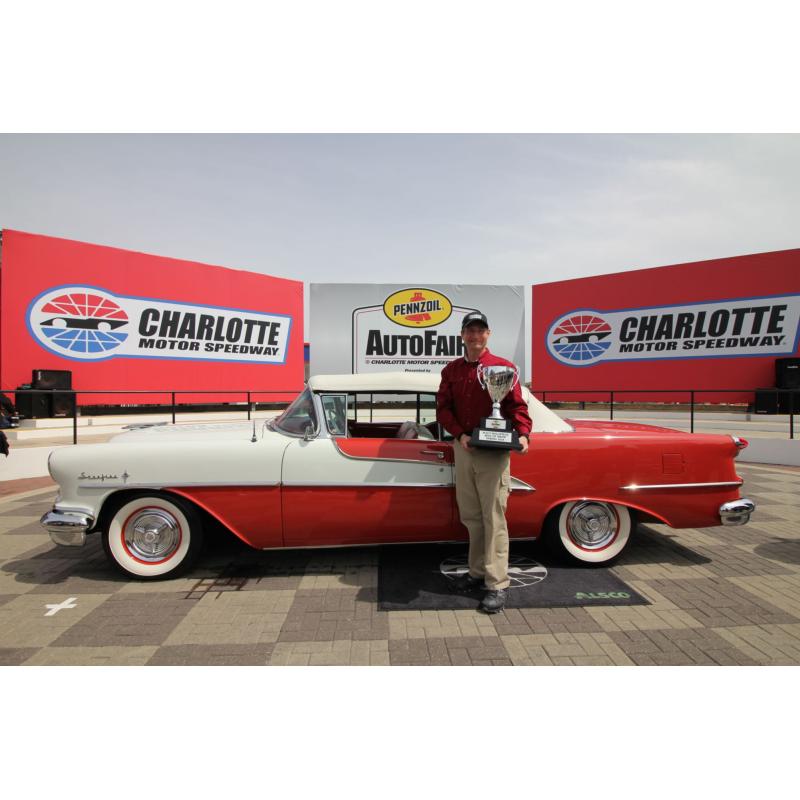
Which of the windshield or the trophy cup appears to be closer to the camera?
the trophy cup

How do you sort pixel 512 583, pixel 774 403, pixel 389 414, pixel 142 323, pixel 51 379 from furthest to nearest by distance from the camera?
pixel 142 323 < pixel 774 403 < pixel 51 379 < pixel 389 414 < pixel 512 583

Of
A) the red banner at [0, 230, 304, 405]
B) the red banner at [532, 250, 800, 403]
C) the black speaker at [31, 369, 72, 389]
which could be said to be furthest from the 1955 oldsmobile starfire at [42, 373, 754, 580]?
the black speaker at [31, 369, 72, 389]

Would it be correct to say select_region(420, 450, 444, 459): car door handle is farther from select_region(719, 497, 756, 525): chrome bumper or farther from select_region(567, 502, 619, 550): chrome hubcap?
select_region(719, 497, 756, 525): chrome bumper

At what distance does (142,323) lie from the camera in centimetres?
1157

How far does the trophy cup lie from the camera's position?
8.48ft

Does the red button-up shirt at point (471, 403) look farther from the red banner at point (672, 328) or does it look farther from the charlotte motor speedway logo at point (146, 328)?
the charlotte motor speedway logo at point (146, 328)

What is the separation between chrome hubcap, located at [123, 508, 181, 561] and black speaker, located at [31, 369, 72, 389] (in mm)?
8861

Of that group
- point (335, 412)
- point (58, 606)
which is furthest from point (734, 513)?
point (58, 606)

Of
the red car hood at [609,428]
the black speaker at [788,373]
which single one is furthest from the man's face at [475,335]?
the black speaker at [788,373]

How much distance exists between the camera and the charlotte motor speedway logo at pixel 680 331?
11.0 m

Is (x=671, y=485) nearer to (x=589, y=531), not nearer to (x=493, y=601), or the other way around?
(x=589, y=531)

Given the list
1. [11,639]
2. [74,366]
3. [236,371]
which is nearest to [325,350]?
[236,371]

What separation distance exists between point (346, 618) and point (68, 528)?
1910mm

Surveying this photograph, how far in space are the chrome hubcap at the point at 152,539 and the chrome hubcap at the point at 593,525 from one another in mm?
2766
